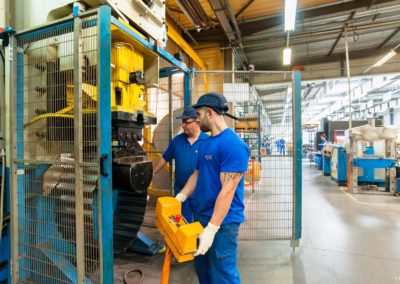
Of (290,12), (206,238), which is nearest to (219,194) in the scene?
(206,238)

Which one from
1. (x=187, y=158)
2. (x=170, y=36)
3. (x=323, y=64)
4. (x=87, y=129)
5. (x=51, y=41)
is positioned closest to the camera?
(x=87, y=129)

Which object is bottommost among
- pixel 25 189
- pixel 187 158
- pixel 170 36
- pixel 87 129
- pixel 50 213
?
pixel 50 213

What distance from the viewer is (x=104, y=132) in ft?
5.25

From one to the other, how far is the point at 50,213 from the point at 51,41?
143cm

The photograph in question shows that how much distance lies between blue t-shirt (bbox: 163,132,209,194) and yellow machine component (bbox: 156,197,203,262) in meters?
0.99

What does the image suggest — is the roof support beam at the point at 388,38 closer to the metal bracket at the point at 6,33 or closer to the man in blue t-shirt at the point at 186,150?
the man in blue t-shirt at the point at 186,150

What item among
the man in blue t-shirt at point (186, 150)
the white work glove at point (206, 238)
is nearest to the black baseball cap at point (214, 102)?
the white work glove at point (206, 238)

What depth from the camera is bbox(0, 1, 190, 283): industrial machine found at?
1620 mm

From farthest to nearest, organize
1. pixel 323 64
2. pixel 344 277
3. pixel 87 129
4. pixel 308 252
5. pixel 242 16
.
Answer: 1. pixel 323 64
2. pixel 242 16
3. pixel 308 252
4. pixel 344 277
5. pixel 87 129

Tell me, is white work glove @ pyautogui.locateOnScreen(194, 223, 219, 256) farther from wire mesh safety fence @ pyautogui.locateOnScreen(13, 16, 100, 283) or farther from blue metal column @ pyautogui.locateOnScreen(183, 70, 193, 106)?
blue metal column @ pyautogui.locateOnScreen(183, 70, 193, 106)

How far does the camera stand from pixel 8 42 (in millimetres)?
1945

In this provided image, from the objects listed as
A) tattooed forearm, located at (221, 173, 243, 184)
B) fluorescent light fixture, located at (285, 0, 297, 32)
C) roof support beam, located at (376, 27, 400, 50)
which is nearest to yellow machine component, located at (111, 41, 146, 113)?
tattooed forearm, located at (221, 173, 243, 184)

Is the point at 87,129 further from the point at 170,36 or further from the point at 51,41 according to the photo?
the point at 170,36

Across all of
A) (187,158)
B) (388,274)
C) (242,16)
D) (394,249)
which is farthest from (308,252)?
(242,16)
